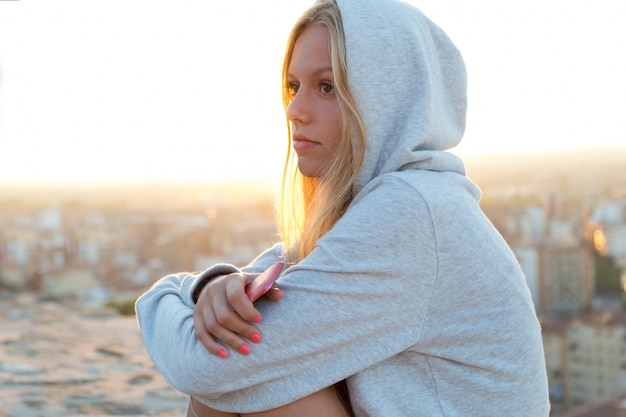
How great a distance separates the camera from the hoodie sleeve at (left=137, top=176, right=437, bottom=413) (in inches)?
31.3

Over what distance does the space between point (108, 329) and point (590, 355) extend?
41.4 feet

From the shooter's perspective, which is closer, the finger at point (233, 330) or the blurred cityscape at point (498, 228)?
the finger at point (233, 330)

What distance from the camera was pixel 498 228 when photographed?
1110cm

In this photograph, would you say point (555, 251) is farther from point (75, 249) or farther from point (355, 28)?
point (355, 28)

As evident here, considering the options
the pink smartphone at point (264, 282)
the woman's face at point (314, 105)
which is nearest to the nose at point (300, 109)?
the woman's face at point (314, 105)

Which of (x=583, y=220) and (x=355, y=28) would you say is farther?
(x=583, y=220)

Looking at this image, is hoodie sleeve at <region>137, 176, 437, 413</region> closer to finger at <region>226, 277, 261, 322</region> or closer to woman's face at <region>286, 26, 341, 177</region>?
finger at <region>226, 277, 261, 322</region>

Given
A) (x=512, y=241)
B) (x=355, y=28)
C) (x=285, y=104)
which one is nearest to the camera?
A: (x=355, y=28)

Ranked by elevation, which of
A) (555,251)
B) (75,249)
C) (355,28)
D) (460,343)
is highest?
(355,28)

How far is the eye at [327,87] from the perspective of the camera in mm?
979

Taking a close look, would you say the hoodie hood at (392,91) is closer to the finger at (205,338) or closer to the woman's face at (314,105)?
the woman's face at (314,105)

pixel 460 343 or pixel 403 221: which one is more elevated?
pixel 403 221

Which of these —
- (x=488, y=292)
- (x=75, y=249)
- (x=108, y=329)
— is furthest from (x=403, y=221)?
(x=75, y=249)

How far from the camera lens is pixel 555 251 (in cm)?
1691
